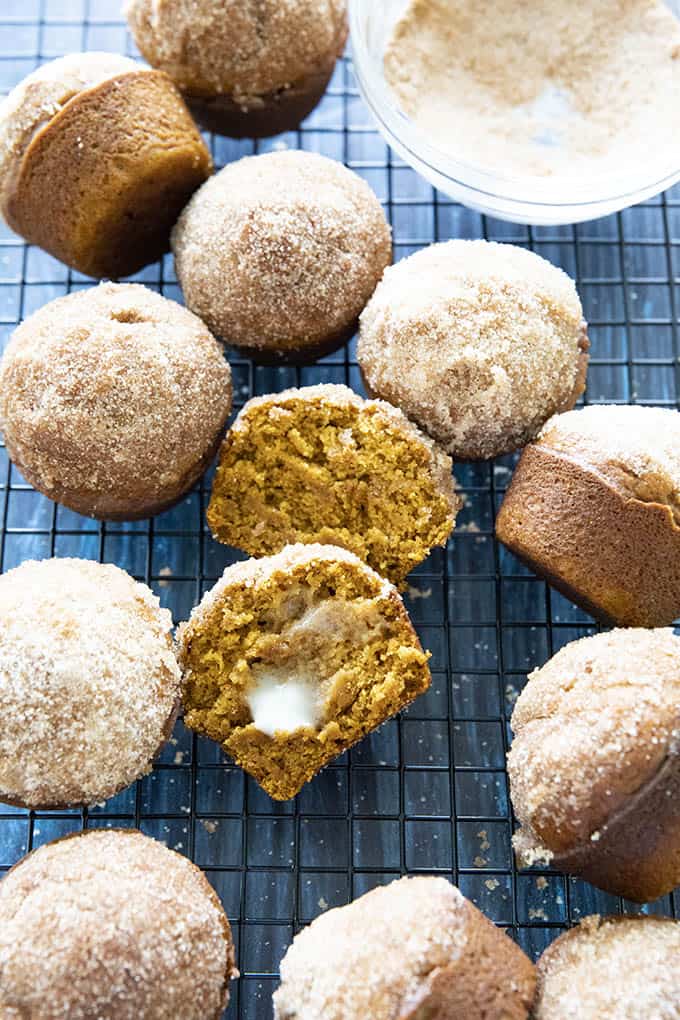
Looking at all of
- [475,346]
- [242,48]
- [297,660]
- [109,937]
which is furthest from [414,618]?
[242,48]

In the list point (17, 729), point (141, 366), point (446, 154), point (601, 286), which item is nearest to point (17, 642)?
point (17, 729)

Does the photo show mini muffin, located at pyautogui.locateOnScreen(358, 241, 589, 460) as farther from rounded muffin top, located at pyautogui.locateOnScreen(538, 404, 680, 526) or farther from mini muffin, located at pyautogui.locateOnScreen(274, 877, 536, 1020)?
mini muffin, located at pyautogui.locateOnScreen(274, 877, 536, 1020)

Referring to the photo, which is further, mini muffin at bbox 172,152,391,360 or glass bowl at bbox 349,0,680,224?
glass bowl at bbox 349,0,680,224

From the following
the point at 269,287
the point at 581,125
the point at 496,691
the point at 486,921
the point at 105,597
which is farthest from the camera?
the point at 581,125

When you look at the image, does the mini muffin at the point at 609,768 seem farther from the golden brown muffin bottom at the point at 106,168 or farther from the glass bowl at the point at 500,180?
the golden brown muffin bottom at the point at 106,168

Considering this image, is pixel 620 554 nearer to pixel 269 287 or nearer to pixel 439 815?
pixel 439 815

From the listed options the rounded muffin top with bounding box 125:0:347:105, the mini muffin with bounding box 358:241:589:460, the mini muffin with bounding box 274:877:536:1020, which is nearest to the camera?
the mini muffin with bounding box 274:877:536:1020

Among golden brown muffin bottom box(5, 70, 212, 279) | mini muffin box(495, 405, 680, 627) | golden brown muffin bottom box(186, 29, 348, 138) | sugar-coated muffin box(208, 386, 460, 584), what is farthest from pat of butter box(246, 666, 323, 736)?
golden brown muffin bottom box(186, 29, 348, 138)
